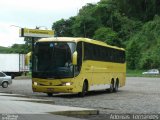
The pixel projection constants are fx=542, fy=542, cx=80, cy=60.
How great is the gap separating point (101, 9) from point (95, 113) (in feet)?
396

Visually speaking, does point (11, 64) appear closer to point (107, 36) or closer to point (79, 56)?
point (79, 56)

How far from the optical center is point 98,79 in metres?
34.6

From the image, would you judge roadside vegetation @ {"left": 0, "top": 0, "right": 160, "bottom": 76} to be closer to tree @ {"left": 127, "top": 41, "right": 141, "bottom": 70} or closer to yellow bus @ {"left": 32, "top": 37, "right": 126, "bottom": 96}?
tree @ {"left": 127, "top": 41, "right": 141, "bottom": 70}

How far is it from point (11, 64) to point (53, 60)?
45.1m

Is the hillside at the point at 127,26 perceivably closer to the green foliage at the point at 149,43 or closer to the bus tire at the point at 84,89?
the green foliage at the point at 149,43

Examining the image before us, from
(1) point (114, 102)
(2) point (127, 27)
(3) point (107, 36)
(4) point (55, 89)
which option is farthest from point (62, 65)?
(2) point (127, 27)

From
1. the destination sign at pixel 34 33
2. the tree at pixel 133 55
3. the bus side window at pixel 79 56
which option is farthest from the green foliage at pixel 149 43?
the bus side window at pixel 79 56

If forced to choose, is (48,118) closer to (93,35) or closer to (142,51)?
(142,51)

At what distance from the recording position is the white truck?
7369 centimetres

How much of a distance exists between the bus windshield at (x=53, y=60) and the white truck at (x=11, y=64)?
43774mm

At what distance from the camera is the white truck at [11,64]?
73688 mm

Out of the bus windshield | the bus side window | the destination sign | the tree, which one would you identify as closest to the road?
the bus windshield

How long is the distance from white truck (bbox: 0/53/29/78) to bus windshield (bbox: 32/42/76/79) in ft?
144

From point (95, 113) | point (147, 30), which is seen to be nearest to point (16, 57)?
point (147, 30)
